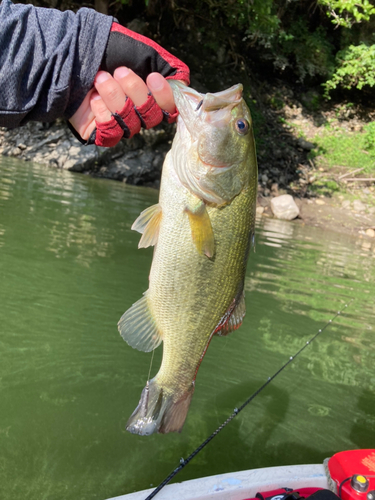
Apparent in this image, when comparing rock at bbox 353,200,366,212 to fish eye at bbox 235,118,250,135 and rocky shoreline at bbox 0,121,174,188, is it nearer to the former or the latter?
rocky shoreline at bbox 0,121,174,188

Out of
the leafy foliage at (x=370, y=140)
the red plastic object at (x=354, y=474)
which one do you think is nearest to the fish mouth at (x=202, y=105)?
the red plastic object at (x=354, y=474)

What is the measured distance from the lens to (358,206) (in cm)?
1472

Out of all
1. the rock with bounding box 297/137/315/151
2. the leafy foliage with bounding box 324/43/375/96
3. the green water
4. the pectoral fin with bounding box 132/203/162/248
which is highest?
the leafy foliage with bounding box 324/43/375/96

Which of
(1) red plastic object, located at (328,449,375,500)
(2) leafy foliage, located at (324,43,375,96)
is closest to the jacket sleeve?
(1) red plastic object, located at (328,449,375,500)

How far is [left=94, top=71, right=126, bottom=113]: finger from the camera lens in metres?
1.82

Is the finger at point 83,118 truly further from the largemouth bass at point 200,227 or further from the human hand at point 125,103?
the largemouth bass at point 200,227

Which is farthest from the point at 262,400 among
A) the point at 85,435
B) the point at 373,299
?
the point at 373,299

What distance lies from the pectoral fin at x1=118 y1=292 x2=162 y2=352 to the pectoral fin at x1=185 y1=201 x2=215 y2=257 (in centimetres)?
42

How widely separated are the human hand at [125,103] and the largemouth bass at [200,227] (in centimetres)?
10

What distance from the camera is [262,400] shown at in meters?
3.96

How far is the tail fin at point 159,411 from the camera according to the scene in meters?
1.92

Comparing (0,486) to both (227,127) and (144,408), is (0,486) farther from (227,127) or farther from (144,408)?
(227,127)

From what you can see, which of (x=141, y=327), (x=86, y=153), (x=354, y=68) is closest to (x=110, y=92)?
(x=141, y=327)

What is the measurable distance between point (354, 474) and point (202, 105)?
2311mm
